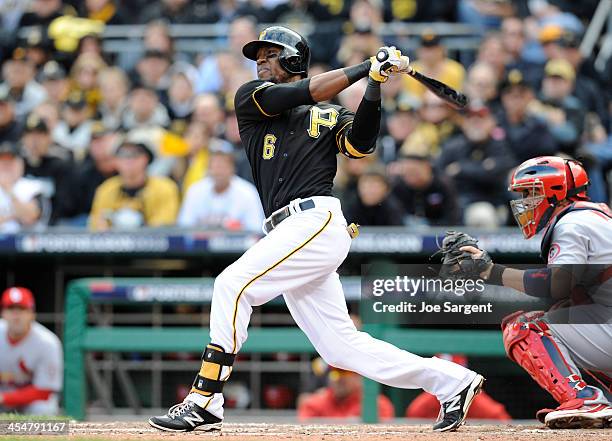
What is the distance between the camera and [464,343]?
22.4ft

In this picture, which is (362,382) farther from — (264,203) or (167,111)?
(167,111)

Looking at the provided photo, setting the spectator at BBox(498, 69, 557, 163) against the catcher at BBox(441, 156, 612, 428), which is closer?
the catcher at BBox(441, 156, 612, 428)

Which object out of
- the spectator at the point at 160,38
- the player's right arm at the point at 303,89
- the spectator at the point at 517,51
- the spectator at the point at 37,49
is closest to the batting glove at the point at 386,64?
the player's right arm at the point at 303,89

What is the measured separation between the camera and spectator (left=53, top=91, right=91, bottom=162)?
10750mm

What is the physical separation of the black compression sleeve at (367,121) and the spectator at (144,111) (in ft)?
18.8

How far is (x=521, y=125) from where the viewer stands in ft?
31.0

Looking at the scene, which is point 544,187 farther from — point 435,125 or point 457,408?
point 435,125

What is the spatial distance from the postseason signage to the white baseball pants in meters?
2.09

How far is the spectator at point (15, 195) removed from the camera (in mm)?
9148

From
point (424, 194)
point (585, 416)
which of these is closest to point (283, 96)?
point (585, 416)

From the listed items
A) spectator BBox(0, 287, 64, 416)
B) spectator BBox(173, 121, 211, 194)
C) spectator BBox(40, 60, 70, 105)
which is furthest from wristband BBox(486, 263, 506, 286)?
spectator BBox(40, 60, 70, 105)

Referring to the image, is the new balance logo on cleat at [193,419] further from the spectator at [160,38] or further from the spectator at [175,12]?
the spectator at [175,12]

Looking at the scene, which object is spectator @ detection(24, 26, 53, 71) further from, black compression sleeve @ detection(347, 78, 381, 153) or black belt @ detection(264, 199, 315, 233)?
black compression sleeve @ detection(347, 78, 381, 153)

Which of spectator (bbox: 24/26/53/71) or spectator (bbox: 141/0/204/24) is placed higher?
spectator (bbox: 141/0/204/24)
